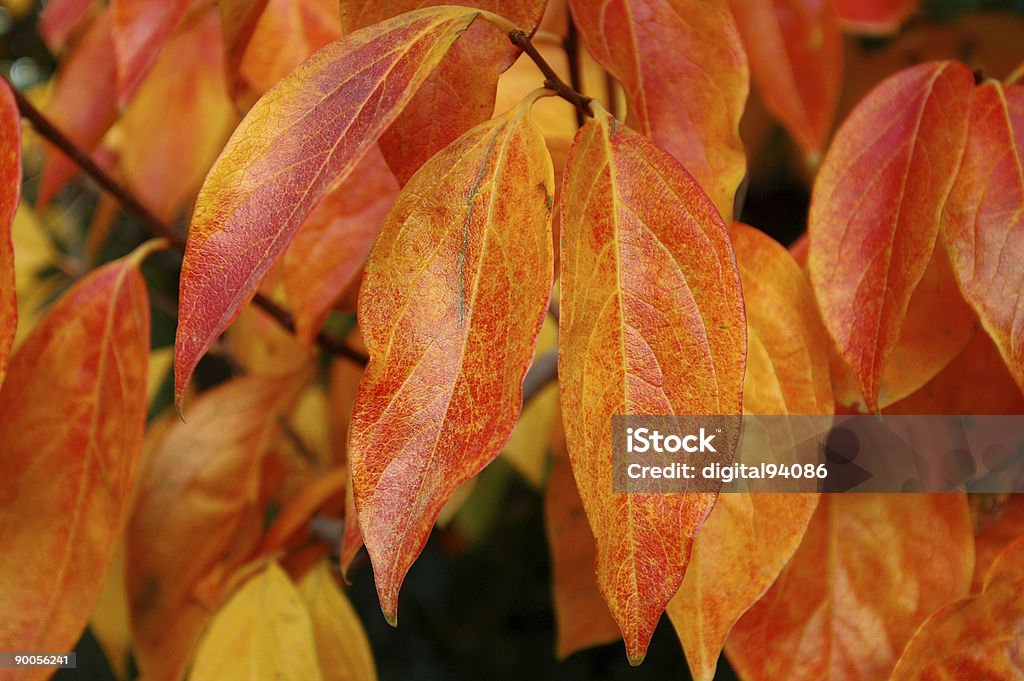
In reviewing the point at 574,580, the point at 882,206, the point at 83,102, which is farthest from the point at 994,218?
the point at 83,102

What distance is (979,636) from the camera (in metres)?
0.32

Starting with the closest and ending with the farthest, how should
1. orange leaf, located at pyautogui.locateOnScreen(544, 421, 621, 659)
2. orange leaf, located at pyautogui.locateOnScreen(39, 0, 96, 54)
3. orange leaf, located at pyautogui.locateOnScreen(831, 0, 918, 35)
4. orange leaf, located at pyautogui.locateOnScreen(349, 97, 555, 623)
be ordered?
orange leaf, located at pyautogui.locateOnScreen(349, 97, 555, 623) < orange leaf, located at pyautogui.locateOnScreen(544, 421, 621, 659) < orange leaf, located at pyautogui.locateOnScreen(39, 0, 96, 54) < orange leaf, located at pyautogui.locateOnScreen(831, 0, 918, 35)

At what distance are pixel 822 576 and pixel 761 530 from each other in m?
0.06

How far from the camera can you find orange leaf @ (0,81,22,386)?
298mm

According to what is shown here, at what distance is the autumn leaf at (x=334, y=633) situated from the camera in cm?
46

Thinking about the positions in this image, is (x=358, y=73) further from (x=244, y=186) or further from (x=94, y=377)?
(x=94, y=377)

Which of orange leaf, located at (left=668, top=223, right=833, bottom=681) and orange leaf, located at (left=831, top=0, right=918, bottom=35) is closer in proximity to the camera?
orange leaf, located at (left=668, top=223, right=833, bottom=681)

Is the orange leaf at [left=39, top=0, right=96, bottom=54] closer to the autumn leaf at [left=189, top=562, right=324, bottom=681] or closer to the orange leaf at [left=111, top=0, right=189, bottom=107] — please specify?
the orange leaf at [left=111, top=0, right=189, bottom=107]

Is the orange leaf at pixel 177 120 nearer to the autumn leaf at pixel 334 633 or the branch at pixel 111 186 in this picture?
the branch at pixel 111 186

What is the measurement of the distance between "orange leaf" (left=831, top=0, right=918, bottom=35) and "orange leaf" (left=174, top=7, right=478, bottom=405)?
51 cm

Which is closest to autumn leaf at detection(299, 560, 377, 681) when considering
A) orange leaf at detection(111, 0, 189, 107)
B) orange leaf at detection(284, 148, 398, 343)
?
orange leaf at detection(284, 148, 398, 343)

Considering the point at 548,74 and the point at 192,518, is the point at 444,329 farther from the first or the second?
the point at 192,518

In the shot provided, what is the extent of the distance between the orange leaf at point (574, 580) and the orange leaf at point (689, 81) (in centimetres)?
18

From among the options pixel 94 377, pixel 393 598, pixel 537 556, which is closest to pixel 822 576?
pixel 393 598
